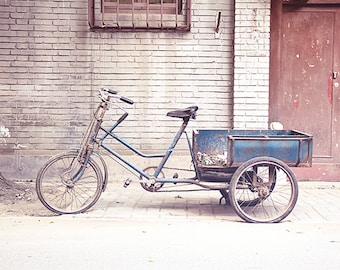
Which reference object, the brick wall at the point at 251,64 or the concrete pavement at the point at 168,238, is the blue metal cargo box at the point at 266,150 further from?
the brick wall at the point at 251,64

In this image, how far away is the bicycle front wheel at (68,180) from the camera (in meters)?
6.45

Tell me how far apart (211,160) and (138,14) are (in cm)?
296

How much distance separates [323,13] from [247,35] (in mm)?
1283

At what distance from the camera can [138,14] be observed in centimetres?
846

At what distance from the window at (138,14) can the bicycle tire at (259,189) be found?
291cm

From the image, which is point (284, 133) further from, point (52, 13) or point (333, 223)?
point (52, 13)

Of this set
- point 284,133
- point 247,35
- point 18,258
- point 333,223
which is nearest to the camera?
point 18,258

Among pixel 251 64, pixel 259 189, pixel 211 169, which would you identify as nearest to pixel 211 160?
pixel 211 169

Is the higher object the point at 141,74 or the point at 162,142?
the point at 141,74

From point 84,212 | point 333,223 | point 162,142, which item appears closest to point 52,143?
point 162,142

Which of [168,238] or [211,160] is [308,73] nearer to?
[211,160]

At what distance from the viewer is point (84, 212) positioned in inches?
260

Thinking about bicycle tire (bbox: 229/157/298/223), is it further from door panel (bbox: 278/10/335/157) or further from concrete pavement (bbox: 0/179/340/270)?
door panel (bbox: 278/10/335/157)

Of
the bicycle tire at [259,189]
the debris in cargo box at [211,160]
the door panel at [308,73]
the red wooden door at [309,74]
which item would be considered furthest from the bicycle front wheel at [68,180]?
the door panel at [308,73]
